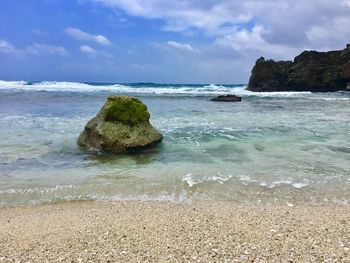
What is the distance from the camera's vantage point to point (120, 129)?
11117 mm

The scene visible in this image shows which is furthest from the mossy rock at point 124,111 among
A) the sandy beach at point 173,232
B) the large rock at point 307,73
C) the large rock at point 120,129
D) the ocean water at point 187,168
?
the large rock at point 307,73

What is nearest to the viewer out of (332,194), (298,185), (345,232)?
(345,232)

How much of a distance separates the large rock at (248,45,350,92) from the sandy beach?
179ft

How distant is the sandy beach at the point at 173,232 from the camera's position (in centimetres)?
441

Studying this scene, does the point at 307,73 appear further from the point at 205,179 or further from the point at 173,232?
the point at 173,232

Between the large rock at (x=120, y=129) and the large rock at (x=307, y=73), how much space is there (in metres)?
49.7

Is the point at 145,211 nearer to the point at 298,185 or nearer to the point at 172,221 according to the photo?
the point at 172,221

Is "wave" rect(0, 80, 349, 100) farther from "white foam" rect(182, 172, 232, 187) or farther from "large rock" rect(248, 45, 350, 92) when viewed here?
"white foam" rect(182, 172, 232, 187)

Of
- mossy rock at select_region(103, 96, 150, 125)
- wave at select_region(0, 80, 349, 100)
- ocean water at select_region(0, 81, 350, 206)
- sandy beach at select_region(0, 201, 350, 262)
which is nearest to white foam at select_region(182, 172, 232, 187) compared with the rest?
ocean water at select_region(0, 81, 350, 206)

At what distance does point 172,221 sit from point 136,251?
1156 mm

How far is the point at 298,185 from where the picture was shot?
24.9ft

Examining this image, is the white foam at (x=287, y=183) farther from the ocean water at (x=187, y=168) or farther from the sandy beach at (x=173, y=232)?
the sandy beach at (x=173, y=232)

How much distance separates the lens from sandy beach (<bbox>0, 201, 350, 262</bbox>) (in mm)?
4410

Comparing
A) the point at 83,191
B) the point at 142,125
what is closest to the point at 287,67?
the point at 142,125
